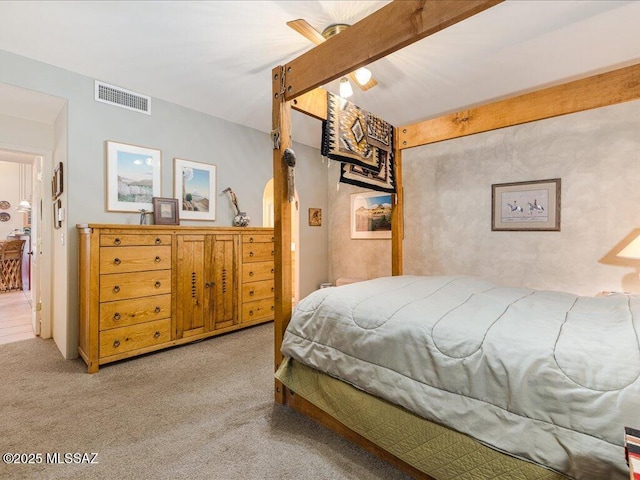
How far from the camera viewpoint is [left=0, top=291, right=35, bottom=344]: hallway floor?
3344mm

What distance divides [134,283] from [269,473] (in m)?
2.03

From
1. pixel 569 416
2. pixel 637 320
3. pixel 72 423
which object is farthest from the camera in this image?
pixel 72 423

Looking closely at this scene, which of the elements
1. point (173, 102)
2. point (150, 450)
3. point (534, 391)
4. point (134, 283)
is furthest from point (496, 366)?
point (173, 102)

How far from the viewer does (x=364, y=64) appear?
4.68 feet

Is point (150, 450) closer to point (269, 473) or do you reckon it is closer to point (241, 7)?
point (269, 473)

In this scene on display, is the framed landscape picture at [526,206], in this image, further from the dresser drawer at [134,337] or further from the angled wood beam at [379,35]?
the dresser drawer at [134,337]

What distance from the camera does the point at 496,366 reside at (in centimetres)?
105

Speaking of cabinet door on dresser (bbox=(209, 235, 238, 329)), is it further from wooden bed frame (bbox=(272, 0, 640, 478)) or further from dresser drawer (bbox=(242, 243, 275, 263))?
wooden bed frame (bbox=(272, 0, 640, 478))

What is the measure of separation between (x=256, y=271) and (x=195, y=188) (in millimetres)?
1219

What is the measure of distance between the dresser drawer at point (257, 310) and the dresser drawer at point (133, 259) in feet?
3.48

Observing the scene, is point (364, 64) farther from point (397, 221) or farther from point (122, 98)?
point (122, 98)

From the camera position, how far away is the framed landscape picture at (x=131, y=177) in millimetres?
2898

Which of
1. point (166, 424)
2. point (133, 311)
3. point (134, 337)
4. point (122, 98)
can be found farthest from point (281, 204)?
point (122, 98)

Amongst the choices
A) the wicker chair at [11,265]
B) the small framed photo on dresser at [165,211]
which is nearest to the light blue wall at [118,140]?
the small framed photo on dresser at [165,211]
